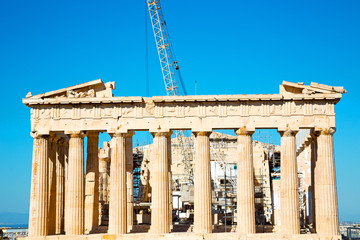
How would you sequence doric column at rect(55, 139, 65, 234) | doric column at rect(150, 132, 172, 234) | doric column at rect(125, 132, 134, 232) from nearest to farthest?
doric column at rect(150, 132, 172, 234) < doric column at rect(125, 132, 134, 232) < doric column at rect(55, 139, 65, 234)

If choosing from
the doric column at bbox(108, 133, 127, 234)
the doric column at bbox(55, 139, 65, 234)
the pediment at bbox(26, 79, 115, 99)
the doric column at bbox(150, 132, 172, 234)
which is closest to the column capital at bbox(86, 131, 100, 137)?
the doric column at bbox(55, 139, 65, 234)

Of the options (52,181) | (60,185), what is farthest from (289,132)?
(60,185)

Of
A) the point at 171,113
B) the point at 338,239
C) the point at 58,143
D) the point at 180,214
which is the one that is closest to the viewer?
the point at 338,239

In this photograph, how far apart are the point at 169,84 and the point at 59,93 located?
104 ft

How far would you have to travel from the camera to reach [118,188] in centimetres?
4316

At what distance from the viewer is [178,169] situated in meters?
73.2

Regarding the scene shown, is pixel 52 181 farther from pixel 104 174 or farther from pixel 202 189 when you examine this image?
pixel 104 174

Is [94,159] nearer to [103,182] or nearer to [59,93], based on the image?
[59,93]

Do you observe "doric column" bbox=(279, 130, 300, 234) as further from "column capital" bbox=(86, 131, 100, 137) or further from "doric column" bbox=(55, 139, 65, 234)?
"doric column" bbox=(55, 139, 65, 234)

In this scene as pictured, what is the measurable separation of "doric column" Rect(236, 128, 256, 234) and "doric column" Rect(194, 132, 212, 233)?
2.24 m

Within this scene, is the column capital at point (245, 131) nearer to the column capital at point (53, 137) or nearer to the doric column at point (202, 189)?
the doric column at point (202, 189)

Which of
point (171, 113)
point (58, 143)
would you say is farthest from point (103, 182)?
point (171, 113)

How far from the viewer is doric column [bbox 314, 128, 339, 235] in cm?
4181

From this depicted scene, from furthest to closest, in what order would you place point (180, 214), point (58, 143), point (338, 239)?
1. point (180, 214)
2. point (58, 143)
3. point (338, 239)
